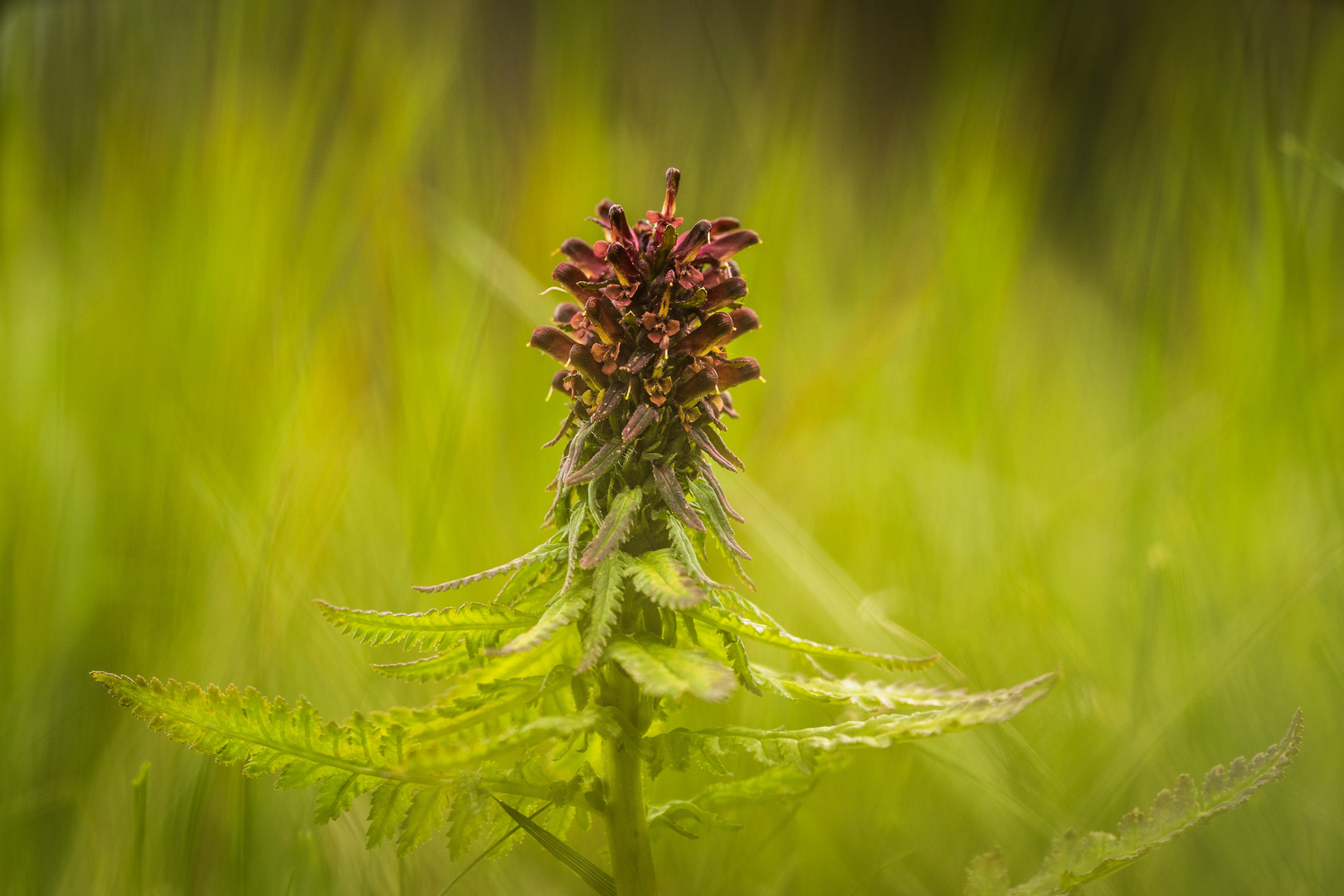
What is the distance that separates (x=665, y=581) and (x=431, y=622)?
1.05ft

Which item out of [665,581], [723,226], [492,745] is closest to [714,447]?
[665,581]

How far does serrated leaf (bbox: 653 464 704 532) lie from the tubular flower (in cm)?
3

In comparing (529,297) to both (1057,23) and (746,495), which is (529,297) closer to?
(746,495)

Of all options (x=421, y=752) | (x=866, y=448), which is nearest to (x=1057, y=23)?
(x=866, y=448)

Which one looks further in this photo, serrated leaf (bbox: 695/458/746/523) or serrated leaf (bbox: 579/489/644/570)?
serrated leaf (bbox: 695/458/746/523)

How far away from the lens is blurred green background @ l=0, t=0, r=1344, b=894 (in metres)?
1.74

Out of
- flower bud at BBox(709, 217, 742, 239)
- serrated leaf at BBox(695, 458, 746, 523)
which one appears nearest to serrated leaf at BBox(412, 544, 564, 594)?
serrated leaf at BBox(695, 458, 746, 523)

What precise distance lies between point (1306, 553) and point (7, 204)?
3.79 m

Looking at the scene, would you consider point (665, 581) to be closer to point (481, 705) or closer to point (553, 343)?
point (481, 705)

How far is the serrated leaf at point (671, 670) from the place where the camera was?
2.90 feet

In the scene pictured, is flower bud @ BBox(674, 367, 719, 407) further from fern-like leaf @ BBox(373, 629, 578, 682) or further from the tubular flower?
fern-like leaf @ BBox(373, 629, 578, 682)

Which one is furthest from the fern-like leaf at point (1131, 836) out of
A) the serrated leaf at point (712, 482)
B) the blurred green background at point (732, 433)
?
the serrated leaf at point (712, 482)

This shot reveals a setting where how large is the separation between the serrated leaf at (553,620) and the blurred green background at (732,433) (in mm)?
699

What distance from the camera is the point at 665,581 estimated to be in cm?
101
